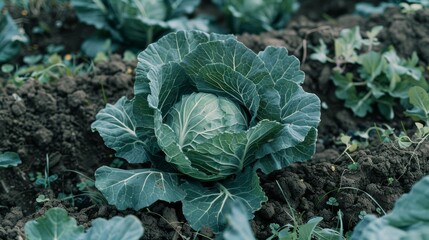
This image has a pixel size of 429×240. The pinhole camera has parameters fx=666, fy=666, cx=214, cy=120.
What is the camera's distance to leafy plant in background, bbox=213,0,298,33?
19.1 ft

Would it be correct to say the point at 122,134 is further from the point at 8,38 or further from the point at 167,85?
the point at 8,38

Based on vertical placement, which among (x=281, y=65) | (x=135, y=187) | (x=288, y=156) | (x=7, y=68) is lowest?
(x=7, y=68)

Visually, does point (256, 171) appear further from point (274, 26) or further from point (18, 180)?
point (274, 26)

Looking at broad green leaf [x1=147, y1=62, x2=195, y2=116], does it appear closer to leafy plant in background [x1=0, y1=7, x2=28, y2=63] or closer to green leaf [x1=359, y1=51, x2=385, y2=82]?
green leaf [x1=359, y1=51, x2=385, y2=82]

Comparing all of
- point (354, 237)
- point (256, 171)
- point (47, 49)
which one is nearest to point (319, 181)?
point (256, 171)

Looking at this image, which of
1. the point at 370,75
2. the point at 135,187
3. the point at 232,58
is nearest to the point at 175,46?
the point at 232,58

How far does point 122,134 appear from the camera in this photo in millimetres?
4059

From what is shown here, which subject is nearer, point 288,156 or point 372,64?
point 288,156

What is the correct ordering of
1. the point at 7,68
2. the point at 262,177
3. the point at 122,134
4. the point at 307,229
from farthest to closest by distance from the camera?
the point at 7,68, the point at 262,177, the point at 122,134, the point at 307,229

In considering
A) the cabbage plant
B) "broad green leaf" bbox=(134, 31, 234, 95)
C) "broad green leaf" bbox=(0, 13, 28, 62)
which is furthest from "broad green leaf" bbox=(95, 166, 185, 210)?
"broad green leaf" bbox=(0, 13, 28, 62)

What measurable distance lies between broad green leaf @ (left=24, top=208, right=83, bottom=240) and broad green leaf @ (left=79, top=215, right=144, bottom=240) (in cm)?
10

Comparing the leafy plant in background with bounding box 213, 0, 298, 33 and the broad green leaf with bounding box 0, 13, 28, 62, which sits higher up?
the leafy plant in background with bounding box 213, 0, 298, 33

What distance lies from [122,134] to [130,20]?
1.72 meters

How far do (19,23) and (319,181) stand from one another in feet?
10.6
